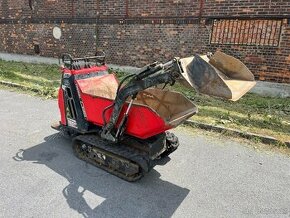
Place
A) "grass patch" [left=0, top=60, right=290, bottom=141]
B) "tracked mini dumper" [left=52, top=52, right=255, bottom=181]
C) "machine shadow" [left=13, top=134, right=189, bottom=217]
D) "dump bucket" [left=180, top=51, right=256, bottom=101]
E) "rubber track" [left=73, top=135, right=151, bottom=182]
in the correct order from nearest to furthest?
"dump bucket" [left=180, top=51, right=256, bottom=101]
"tracked mini dumper" [left=52, top=52, right=255, bottom=181]
"machine shadow" [left=13, top=134, right=189, bottom=217]
"rubber track" [left=73, top=135, right=151, bottom=182]
"grass patch" [left=0, top=60, right=290, bottom=141]

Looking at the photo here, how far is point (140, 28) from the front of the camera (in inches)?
382

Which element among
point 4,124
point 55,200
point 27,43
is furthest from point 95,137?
point 27,43

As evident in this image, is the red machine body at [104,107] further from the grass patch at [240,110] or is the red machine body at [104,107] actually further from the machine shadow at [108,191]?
the grass patch at [240,110]

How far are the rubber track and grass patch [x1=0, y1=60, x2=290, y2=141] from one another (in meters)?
2.53

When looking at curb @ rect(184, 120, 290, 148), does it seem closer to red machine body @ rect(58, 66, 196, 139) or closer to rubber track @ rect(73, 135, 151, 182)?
red machine body @ rect(58, 66, 196, 139)

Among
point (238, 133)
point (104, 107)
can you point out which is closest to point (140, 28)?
point (238, 133)

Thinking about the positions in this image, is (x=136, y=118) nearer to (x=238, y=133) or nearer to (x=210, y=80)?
(x=210, y=80)

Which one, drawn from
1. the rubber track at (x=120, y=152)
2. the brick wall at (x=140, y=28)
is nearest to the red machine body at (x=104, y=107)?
the rubber track at (x=120, y=152)

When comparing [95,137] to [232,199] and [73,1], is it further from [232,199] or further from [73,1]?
[73,1]

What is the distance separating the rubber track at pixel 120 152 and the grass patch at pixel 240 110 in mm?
2530

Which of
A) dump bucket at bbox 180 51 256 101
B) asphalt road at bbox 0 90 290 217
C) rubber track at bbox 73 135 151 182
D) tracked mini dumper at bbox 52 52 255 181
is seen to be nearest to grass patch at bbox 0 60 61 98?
asphalt road at bbox 0 90 290 217

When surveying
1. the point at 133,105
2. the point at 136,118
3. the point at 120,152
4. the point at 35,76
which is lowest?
the point at 35,76

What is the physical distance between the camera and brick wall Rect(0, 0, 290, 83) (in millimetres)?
7910

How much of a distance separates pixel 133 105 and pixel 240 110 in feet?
12.7
